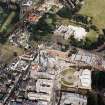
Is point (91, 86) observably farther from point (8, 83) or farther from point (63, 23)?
point (63, 23)

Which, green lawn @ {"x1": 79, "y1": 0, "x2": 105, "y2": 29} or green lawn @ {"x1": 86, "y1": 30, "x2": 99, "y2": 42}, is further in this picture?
green lawn @ {"x1": 79, "y1": 0, "x2": 105, "y2": 29}

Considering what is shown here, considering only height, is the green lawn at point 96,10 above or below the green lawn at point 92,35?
above

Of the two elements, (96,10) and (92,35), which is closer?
(92,35)

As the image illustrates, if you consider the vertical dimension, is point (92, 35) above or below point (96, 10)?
below

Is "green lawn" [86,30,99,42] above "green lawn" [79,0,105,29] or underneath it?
underneath

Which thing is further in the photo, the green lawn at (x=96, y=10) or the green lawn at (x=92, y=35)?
the green lawn at (x=96, y=10)

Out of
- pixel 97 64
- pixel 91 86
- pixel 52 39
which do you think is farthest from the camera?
pixel 52 39

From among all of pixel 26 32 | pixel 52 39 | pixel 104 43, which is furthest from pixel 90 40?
pixel 26 32

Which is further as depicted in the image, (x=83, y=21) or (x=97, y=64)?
(x=83, y=21)
